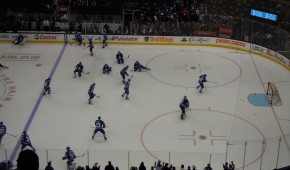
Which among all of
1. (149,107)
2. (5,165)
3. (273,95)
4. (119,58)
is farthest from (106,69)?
(5,165)

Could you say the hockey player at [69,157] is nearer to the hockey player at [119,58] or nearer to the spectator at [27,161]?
the hockey player at [119,58]

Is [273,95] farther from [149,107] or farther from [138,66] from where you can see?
[138,66]

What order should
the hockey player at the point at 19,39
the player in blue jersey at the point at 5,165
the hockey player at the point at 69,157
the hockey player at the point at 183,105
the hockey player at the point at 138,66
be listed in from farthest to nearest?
1. the hockey player at the point at 19,39
2. the hockey player at the point at 138,66
3. the hockey player at the point at 183,105
4. the hockey player at the point at 69,157
5. the player in blue jersey at the point at 5,165

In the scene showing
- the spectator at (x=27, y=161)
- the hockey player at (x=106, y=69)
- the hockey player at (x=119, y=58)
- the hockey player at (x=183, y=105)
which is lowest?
the hockey player at (x=183, y=105)

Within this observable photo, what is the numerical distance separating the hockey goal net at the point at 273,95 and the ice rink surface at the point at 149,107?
20 cm

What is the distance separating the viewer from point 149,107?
50.5 feet

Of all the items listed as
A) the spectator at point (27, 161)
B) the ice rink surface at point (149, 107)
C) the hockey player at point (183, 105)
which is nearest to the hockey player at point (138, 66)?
the ice rink surface at point (149, 107)

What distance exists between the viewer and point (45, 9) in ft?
74.1

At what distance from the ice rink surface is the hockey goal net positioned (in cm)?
20

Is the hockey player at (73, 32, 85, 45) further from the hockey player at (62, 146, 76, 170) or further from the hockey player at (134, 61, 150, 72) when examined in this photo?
the hockey player at (62, 146, 76, 170)

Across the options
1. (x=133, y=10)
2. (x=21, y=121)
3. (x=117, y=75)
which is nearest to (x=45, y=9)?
(x=133, y=10)

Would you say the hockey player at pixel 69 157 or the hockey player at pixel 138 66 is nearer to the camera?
the hockey player at pixel 69 157

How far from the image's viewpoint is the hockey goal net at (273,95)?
51.3 feet

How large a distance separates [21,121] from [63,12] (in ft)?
31.5
